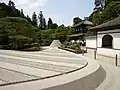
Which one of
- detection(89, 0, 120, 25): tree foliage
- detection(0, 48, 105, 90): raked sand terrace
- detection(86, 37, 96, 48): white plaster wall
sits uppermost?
detection(89, 0, 120, 25): tree foliage

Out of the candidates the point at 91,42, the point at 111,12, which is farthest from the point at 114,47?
the point at 111,12

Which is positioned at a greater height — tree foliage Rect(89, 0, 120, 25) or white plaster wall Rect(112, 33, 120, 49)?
tree foliage Rect(89, 0, 120, 25)

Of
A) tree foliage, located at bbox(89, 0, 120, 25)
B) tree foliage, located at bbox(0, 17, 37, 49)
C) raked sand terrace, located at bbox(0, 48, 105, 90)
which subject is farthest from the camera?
tree foliage, located at bbox(89, 0, 120, 25)

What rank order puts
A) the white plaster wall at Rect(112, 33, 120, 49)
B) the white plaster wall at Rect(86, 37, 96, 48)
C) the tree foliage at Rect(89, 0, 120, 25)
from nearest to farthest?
the white plaster wall at Rect(112, 33, 120, 49) → the white plaster wall at Rect(86, 37, 96, 48) → the tree foliage at Rect(89, 0, 120, 25)

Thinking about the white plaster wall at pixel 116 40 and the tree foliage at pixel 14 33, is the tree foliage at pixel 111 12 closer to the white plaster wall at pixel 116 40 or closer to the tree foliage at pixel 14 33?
the tree foliage at pixel 14 33

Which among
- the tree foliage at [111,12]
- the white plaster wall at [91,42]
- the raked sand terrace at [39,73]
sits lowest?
the raked sand terrace at [39,73]

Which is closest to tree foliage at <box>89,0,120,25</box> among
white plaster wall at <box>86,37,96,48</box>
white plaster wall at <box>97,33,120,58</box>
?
white plaster wall at <box>86,37,96,48</box>

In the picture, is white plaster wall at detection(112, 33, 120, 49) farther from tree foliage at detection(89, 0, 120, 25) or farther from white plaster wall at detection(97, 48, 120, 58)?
tree foliage at detection(89, 0, 120, 25)

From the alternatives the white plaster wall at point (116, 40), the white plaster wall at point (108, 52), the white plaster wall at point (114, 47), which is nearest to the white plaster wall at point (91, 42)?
the white plaster wall at point (108, 52)

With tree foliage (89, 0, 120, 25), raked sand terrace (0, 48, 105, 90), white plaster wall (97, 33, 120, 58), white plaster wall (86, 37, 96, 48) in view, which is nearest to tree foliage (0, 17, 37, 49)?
white plaster wall (86, 37, 96, 48)

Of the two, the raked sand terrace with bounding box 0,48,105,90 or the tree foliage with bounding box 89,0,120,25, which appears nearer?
the raked sand terrace with bounding box 0,48,105,90

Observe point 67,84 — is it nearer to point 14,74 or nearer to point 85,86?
point 85,86

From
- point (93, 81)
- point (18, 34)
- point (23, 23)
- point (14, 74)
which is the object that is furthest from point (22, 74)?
point (23, 23)

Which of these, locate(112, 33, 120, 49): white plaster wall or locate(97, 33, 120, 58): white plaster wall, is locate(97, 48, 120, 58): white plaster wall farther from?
locate(112, 33, 120, 49): white plaster wall
